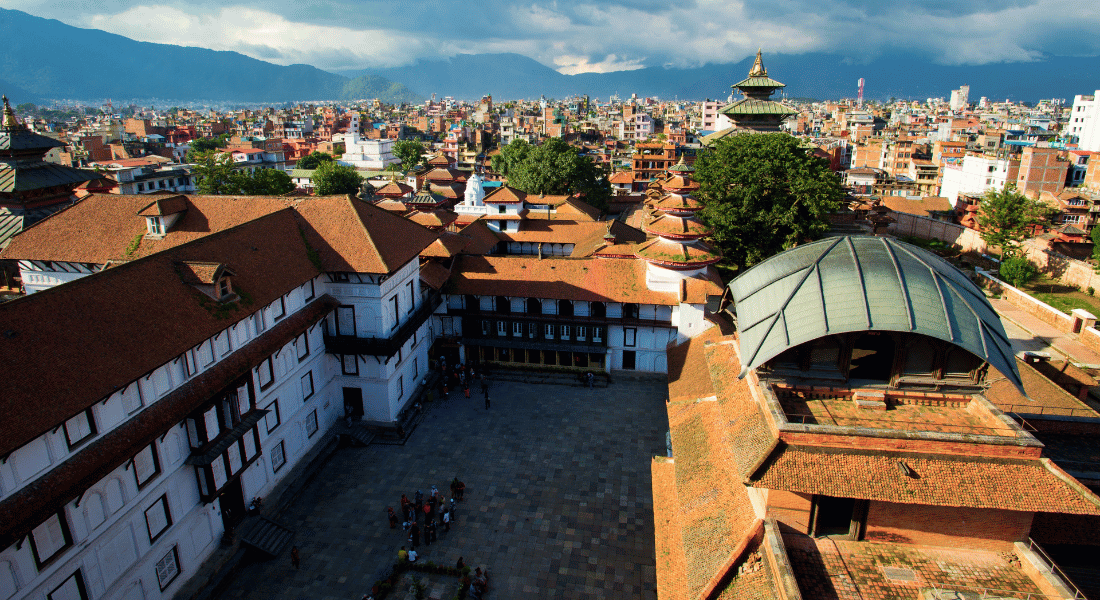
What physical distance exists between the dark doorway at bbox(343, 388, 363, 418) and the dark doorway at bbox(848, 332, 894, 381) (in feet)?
78.4

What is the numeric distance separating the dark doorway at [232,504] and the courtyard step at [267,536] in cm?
74

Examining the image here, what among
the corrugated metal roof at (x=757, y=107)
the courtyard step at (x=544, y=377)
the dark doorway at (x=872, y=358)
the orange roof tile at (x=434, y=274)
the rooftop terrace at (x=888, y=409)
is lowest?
the courtyard step at (x=544, y=377)

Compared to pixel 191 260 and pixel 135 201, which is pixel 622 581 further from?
pixel 135 201

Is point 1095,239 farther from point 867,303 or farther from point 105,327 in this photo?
point 105,327

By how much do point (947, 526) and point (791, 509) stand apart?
11.6 ft

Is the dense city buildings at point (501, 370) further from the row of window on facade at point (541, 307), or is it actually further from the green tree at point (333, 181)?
the green tree at point (333, 181)

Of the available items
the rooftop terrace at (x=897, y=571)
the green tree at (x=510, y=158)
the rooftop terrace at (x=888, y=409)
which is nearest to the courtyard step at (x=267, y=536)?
the rooftop terrace at (x=897, y=571)

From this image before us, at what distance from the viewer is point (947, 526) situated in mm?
13852

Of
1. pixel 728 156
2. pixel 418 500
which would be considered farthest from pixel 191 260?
pixel 728 156

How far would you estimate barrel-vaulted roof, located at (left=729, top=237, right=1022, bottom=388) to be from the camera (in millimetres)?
14945

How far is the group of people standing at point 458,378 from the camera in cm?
3497

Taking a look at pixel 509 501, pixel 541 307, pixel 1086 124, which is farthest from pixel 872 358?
pixel 1086 124

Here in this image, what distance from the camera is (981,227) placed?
6397 cm

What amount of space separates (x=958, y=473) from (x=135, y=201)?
125ft
